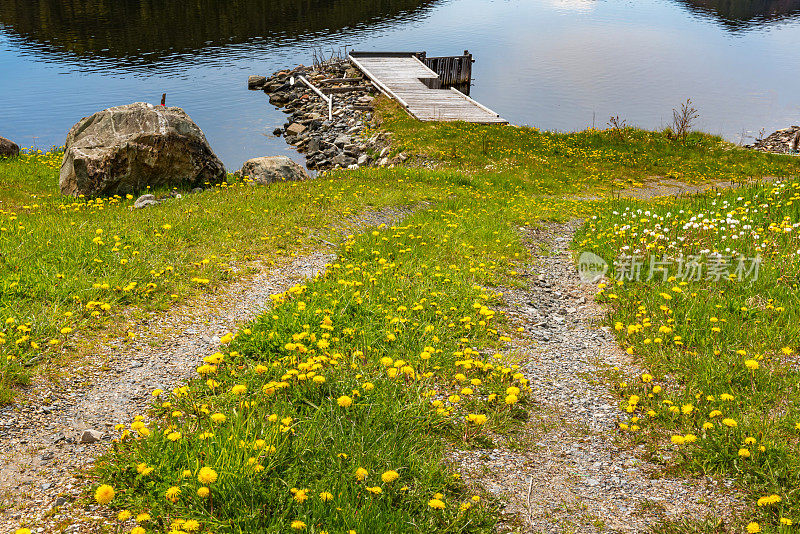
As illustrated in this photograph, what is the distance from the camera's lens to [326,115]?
32.8m

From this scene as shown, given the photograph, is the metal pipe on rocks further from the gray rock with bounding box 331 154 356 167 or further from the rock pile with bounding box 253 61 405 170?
the gray rock with bounding box 331 154 356 167

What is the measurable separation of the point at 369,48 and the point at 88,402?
49325 millimetres

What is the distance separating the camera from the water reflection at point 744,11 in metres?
72.3

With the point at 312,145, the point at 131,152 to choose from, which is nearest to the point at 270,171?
the point at 131,152

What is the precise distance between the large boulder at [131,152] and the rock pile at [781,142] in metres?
27.5

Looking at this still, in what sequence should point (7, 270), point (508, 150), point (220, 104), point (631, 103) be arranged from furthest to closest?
point (631, 103) < point (220, 104) < point (508, 150) < point (7, 270)

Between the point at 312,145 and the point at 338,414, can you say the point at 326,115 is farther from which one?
the point at 338,414

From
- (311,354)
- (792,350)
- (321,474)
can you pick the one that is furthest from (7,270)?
(792,350)

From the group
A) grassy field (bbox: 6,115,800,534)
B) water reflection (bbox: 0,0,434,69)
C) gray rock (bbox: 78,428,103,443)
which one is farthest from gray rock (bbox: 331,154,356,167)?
water reflection (bbox: 0,0,434,69)

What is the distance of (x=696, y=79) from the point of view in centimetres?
4725

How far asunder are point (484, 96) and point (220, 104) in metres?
19.0

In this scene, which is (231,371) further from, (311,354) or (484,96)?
(484,96)

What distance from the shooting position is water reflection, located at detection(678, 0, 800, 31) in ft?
237

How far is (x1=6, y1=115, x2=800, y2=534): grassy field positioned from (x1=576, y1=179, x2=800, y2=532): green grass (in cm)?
17
